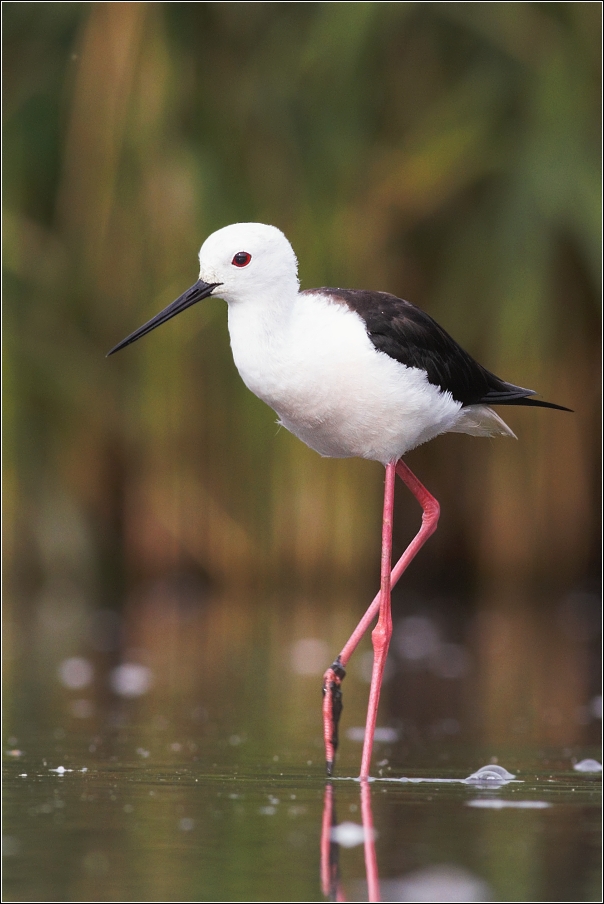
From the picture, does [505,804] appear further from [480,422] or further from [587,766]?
[480,422]

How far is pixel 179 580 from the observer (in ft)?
33.6

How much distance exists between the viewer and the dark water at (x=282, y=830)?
119 inches

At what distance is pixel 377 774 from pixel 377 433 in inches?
39.4

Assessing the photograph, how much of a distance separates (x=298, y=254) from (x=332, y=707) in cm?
515

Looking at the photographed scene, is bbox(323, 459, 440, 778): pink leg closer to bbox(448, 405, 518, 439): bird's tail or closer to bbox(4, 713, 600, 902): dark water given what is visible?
bbox(4, 713, 600, 902): dark water

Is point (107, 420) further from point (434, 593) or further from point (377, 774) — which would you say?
point (377, 774)

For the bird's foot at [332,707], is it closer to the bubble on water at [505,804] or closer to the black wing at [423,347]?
the bubble on water at [505,804]

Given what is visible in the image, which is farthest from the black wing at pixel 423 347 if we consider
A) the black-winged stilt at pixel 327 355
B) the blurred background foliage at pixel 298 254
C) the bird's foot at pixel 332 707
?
the blurred background foliage at pixel 298 254

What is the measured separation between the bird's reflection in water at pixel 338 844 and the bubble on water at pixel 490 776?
1.53 feet

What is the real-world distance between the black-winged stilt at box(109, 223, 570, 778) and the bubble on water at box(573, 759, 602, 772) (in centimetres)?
64

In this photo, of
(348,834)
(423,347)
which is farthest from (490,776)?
(423,347)

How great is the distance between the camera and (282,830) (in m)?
3.52

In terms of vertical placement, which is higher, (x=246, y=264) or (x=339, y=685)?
(x=246, y=264)

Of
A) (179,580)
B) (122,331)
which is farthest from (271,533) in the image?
(122,331)
